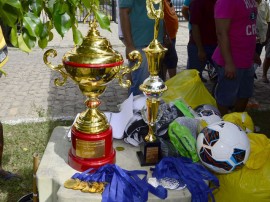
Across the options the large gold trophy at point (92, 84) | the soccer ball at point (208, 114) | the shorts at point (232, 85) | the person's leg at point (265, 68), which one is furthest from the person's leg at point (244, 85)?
the person's leg at point (265, 68)

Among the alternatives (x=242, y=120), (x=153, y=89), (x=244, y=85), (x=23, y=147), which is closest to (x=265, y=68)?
(x=244, y=85)

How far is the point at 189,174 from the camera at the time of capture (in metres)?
2.19

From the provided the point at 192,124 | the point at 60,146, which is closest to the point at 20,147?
the point at 60,146

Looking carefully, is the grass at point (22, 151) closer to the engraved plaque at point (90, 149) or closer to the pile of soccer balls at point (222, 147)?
the engraved plaque at point (90, 149)

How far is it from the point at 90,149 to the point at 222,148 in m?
0.80

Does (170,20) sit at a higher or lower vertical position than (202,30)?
higher

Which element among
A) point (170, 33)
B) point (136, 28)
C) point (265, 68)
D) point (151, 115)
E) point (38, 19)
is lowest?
point (265, 68)

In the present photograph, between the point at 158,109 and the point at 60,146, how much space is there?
2.33 feet

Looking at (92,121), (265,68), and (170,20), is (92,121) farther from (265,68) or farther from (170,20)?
(265,68)

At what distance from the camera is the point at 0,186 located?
3.31 meters

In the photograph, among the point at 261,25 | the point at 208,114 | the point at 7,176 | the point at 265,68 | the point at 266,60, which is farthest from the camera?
the point at 265,68

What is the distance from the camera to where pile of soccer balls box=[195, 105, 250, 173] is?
232 cm

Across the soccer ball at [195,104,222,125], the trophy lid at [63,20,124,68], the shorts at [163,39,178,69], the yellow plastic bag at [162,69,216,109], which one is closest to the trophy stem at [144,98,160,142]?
the trophy lid at [63,20,124,68]

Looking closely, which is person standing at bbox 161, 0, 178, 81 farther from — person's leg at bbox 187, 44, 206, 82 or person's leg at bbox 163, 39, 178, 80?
person's leg at bbox 187, 44, 206, 82
